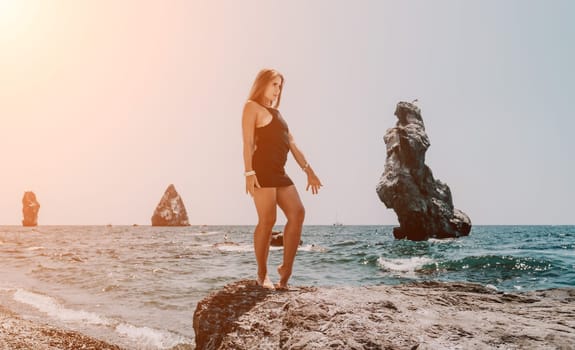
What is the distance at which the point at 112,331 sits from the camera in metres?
7.88

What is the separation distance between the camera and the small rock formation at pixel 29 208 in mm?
148500

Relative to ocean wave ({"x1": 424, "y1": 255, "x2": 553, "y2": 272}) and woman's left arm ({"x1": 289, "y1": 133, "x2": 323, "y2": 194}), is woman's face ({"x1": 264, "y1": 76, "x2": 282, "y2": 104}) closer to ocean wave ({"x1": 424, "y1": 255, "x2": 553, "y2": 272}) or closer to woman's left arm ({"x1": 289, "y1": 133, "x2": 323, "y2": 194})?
woman's left arm ({"x1": 289, "y1": 133, "x2": 323, "y2": 194})

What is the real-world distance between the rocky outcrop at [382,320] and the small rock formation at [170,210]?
15609 cm

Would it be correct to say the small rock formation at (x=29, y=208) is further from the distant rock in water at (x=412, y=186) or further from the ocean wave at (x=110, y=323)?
the ocean wave at (x=110, y=323)

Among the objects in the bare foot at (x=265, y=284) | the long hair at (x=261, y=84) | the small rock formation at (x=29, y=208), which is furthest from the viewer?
the small rock formation at (x=29, y=208)

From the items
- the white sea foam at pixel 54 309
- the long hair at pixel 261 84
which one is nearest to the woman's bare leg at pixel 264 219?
the long hair at pixel 261 84

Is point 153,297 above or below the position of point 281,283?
below

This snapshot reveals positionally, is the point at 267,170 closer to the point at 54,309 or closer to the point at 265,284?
the point at 265,284

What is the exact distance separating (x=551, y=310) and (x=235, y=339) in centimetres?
292

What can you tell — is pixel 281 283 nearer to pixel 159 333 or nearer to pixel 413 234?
pixel 159 333

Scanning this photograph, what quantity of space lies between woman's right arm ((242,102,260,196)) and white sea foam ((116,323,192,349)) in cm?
383

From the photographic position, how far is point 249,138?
471 centimetres

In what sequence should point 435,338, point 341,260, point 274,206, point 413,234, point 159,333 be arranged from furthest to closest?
point 413,234
point 341,260
point 159,333
point 274,206
point 435,338

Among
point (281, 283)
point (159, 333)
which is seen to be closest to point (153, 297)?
point (159, 333)
